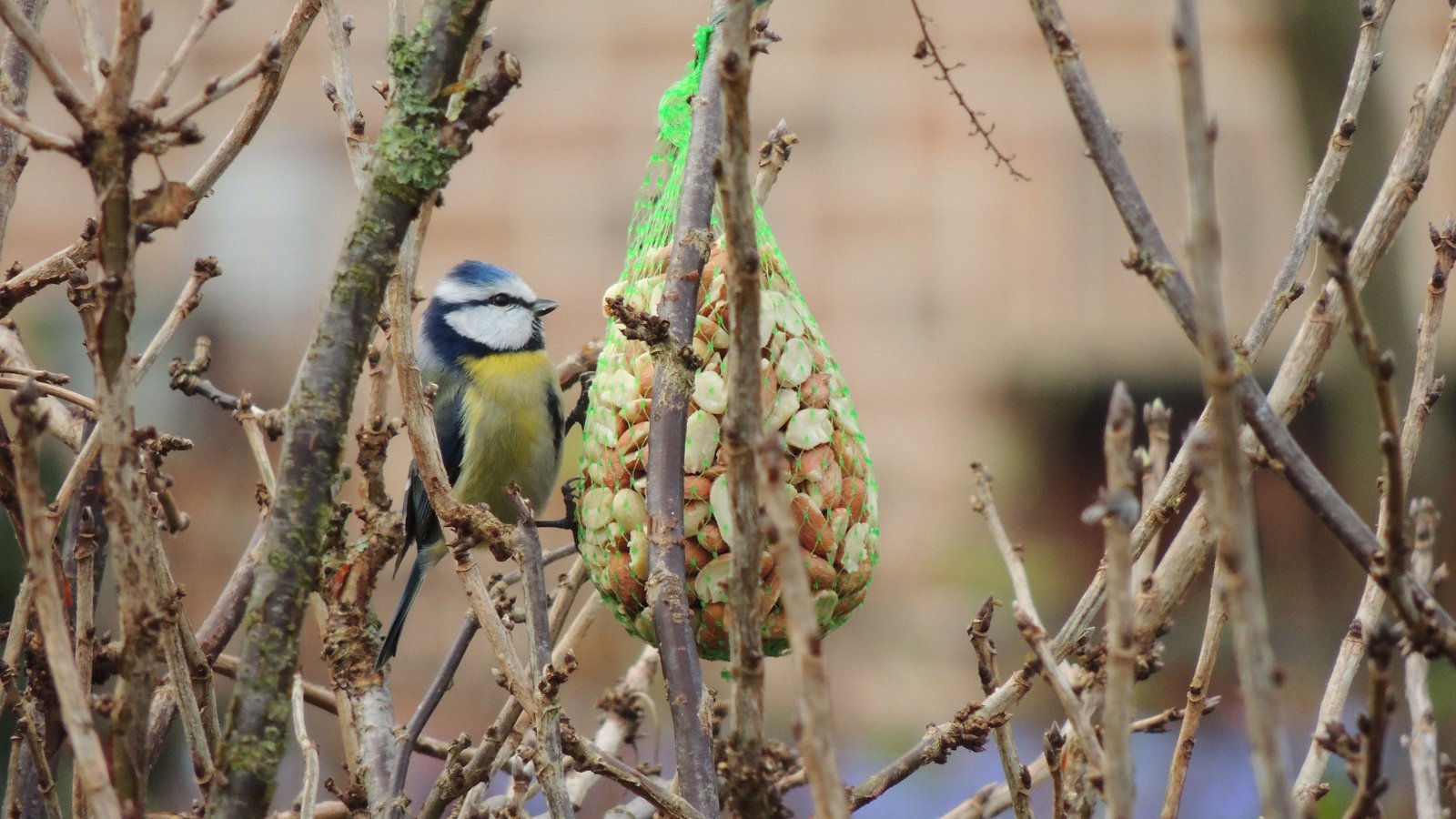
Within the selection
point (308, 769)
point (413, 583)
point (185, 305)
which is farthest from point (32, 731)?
point (413, 583)

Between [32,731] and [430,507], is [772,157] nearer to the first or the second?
[32,731]

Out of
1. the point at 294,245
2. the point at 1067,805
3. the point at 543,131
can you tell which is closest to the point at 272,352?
the point at 294,245

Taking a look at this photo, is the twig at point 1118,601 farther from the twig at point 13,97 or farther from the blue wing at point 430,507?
the blue wing at point 430,507

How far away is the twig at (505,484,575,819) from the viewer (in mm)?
1399

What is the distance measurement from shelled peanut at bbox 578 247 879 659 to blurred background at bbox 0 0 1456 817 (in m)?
3.18

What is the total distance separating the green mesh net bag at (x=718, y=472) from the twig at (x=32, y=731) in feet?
2.35

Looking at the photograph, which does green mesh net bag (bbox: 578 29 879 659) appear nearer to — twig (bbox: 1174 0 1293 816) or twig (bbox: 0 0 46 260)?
twig (bbox: 0 0 46 260)

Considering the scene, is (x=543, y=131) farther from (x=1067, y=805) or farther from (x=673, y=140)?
(x=1067, y=805)

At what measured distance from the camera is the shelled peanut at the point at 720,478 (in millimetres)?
1977

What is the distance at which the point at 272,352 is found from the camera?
5.91m

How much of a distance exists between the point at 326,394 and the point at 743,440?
0.37 meters

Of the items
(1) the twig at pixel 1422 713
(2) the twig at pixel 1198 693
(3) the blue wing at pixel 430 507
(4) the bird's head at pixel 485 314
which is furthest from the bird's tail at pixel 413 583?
(1) the twig at pixel 1422 713

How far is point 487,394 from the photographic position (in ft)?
11.6

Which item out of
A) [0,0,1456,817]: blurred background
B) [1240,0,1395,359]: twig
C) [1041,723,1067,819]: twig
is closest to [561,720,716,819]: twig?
[1041,723,1067,819]: twig
